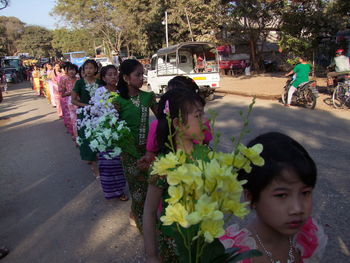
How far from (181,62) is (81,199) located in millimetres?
10493

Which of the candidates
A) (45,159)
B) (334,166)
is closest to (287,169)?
(334,166)

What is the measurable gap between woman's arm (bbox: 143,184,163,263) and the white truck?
11.4 metres

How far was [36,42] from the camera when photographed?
2987 inches

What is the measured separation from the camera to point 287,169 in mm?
1198

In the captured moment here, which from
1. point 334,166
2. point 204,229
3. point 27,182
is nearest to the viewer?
point 204,229

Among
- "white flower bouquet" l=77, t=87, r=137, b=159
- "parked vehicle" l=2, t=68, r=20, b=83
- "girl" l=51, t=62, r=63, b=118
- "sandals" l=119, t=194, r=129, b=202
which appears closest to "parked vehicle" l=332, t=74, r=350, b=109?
"sandals" l=119, t=194, r=129, b=202

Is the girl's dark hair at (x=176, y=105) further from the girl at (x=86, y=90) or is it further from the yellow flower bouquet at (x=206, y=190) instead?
the girl at (x=86, y=90)

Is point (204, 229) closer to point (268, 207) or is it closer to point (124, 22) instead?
point (268, 207)

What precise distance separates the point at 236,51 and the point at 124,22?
11091 mm

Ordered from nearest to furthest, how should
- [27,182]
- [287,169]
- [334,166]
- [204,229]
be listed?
[204,229] → [287,169] → [334,166] → [27,182]

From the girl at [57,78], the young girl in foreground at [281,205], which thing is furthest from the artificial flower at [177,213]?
the girl at [57,78]

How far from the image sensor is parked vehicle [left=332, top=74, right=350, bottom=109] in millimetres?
8539

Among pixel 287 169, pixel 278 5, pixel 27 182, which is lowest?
pixel 27 182

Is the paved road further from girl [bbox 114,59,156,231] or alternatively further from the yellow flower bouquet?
the yellow flower bouquet
